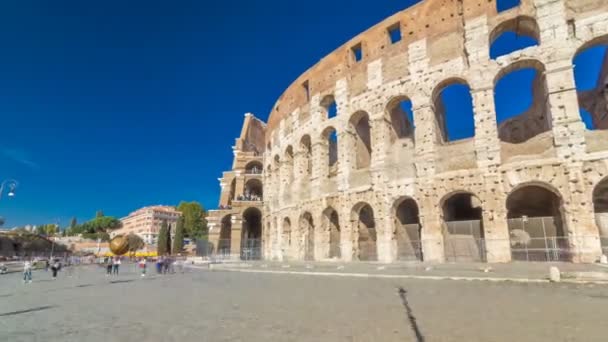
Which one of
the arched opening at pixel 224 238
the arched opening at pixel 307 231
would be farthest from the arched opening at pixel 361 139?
the arched opening at pixel 224 238

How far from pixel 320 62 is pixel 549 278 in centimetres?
1972

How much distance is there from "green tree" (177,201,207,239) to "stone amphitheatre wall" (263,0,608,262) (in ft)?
122

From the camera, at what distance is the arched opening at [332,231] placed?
2147 cm

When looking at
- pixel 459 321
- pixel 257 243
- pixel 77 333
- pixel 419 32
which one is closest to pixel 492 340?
pixel 459 321

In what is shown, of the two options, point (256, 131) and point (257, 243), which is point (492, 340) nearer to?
point (257, 243)

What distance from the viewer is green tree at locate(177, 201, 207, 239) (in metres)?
59.0

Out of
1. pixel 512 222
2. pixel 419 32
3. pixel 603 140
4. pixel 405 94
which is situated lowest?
pixel 512 222

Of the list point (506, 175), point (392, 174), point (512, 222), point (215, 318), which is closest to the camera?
point (215, 318)

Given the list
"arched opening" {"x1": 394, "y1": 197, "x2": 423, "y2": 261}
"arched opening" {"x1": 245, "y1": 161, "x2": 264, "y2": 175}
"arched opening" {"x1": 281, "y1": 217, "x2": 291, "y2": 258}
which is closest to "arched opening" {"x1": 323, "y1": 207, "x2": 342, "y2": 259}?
"arched opening" {"x1": 394, "y1": 197, "x2": 423, "y2": 261}

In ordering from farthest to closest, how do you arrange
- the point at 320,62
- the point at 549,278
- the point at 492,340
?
the point at 320,62, the point at 549,278, the point at 492,340

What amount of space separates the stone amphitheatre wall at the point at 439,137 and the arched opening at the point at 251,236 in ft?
15.4

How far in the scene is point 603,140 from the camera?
43.0 ft

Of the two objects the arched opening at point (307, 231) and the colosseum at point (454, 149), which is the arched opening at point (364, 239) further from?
the arched opening at point (307, 231)

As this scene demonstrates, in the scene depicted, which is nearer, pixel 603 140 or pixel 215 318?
pixel 215 318
